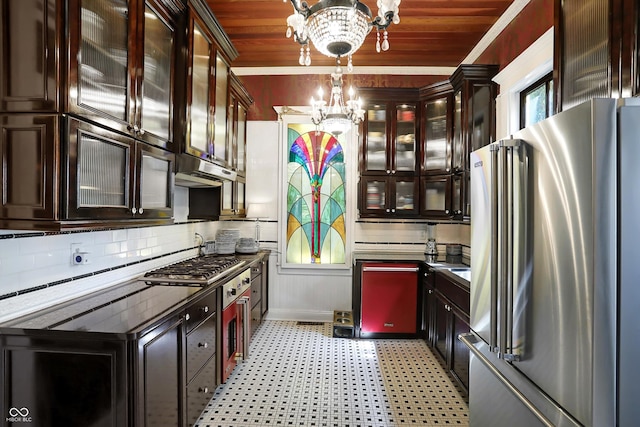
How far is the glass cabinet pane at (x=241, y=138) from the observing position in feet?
13.6

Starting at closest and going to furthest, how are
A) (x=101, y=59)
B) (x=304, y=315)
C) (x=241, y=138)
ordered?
1. (x=101, y=59)
2. (x=241, y=138)
3. (x=304, y=315)

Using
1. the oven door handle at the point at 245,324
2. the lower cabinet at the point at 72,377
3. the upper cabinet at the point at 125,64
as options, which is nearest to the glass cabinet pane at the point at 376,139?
the oven door handle at the point at 245,324

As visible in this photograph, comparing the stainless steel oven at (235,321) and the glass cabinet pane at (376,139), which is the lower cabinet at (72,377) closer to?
the stainless steel oven at (235,321)

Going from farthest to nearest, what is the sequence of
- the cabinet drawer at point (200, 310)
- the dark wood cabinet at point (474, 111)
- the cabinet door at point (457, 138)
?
the cabinet door at point (457, 138)
the dark wood cabinet at point (474, 111)
the cabinet drawer at point (200, 310)

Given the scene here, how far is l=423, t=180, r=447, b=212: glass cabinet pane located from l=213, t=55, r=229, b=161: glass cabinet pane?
226cm

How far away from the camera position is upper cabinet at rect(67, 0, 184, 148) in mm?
1561

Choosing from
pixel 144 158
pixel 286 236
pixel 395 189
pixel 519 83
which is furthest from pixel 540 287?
pixel 286 236

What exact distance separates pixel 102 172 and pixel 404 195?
3214mm

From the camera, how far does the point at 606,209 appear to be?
1.06m

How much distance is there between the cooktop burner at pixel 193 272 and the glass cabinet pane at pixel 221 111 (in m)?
0.97

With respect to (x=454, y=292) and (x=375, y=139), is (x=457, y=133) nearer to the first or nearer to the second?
(x=375, y=139)

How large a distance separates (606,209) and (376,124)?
3.36 meters

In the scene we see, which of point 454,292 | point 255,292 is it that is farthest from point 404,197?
point 255,292

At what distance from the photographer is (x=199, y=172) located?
2.73 metres
